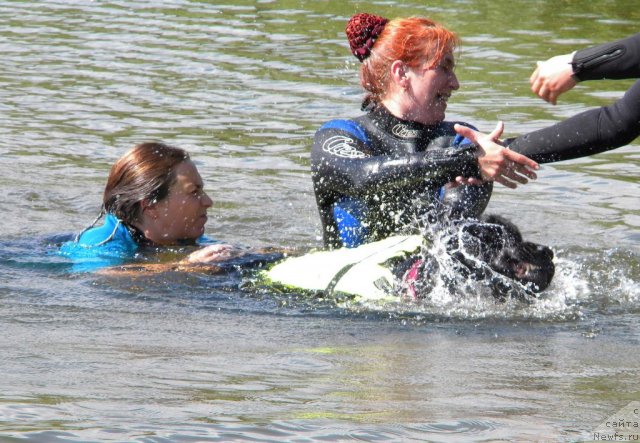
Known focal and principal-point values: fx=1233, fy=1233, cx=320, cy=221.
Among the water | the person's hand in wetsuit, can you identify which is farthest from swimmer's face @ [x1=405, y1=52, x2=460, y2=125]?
the person's hand in wetsuit

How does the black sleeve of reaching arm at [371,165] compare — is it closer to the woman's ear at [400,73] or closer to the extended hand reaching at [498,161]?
the extended hand reaching at [498,161]

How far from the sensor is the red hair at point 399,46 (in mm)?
5578

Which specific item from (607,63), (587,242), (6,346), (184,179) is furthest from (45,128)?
(607,63)

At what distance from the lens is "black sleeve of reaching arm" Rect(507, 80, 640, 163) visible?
4.69 meters

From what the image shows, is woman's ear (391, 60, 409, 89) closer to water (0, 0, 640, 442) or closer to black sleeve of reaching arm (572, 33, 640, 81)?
water (0, 0, 640, 442)

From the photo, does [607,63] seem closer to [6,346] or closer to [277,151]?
[6,346]

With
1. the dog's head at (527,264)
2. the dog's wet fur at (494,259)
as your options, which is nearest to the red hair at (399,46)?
the dog's wet fur at (494,259)

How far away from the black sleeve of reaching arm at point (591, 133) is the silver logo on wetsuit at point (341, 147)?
0.86m

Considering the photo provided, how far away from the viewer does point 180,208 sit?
621 centimetres

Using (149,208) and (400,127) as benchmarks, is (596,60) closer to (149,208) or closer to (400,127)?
(400,127)

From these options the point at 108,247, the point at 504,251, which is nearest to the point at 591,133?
the point at 504,251

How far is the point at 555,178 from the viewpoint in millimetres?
8453

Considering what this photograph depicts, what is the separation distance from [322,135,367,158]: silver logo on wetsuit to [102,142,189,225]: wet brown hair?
103 centimetres

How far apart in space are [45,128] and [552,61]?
19.9ft
